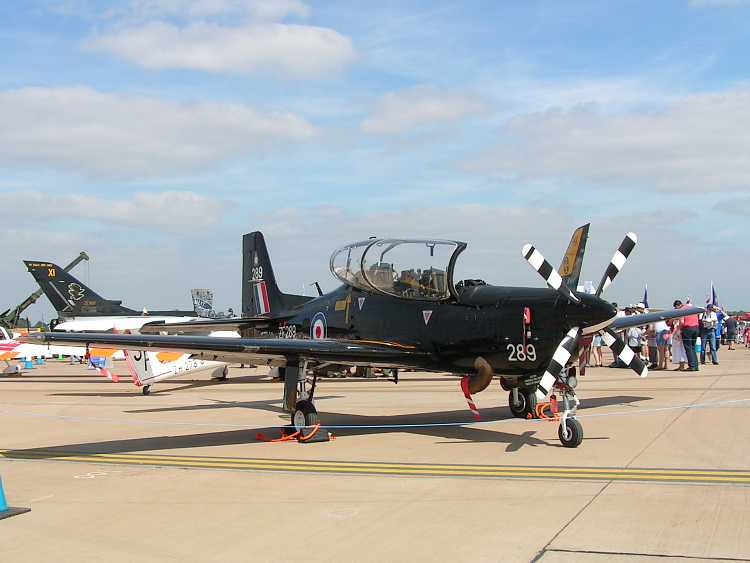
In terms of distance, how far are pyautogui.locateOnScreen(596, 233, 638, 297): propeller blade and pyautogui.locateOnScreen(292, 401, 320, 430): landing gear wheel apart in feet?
16.5

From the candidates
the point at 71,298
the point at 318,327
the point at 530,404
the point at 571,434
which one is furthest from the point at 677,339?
the point at 71,298

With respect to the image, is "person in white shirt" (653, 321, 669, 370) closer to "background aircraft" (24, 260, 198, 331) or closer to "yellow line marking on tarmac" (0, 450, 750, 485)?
"yellow line marking on tarmac" (0, 450, 750, 485)

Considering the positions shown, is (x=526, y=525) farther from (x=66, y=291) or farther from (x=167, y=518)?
(x=66, y=291)

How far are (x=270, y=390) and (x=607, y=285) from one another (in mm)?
14109

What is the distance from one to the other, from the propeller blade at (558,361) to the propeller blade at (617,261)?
3.53ft

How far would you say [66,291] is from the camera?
41.0 meters

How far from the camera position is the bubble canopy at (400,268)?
11758mm

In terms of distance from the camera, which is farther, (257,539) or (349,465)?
(349,465)

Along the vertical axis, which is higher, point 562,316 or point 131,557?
point 562,316

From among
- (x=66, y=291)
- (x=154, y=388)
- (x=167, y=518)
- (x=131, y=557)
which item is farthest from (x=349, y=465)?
(x=66, y=291)

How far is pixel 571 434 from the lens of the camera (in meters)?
9.98

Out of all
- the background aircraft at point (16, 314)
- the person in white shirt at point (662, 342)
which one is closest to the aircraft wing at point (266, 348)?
the person in white shirt at point (662, 342)

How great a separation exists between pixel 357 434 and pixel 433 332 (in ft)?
7.51

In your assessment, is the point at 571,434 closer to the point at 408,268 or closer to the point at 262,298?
the point at 408,268
